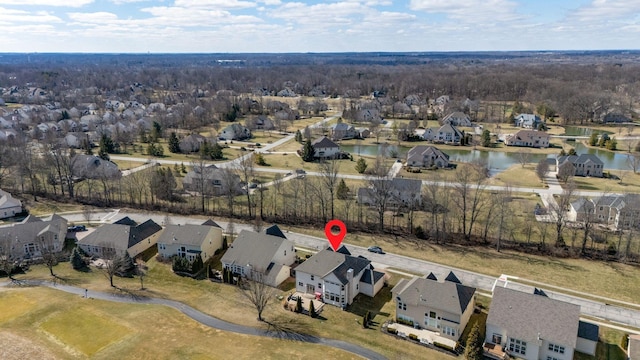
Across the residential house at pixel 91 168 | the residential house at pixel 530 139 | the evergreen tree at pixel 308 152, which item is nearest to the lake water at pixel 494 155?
the residential house at pixel 530 139

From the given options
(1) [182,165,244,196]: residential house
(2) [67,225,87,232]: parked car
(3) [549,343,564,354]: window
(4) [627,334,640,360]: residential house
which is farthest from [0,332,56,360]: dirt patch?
(4) [627,334,640,360]: residential house

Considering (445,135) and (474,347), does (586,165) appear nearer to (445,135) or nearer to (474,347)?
(445,135)

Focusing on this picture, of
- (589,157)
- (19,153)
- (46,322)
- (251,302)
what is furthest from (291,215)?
(589,157)

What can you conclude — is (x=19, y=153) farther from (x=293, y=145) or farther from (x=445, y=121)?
(x=445, y=121)

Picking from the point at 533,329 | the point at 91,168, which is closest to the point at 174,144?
the point at 91,168

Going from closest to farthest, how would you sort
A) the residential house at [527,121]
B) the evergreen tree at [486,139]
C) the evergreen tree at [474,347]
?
the evergreen tree at [474,347] → the evergreen tree at [486,139] → the residential house at [527,121]

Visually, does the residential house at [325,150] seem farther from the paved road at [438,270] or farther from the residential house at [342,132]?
the paved road at [438,270]
